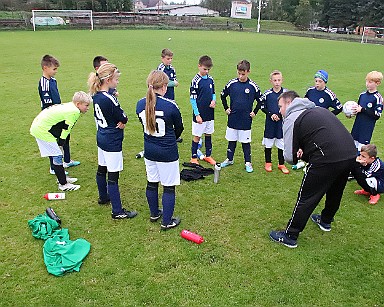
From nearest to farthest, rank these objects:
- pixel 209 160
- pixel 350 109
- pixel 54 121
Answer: pixel 54 121 → pixel 350 109 → pixel 209 160

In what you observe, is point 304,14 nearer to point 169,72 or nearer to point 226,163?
point 169,72

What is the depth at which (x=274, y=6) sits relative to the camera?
89.1 metres

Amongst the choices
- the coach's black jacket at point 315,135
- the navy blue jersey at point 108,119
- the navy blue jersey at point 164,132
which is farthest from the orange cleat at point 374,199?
the navy blue jersey at point 108,119

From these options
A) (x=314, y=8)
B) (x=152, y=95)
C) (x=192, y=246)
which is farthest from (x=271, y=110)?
(x=314, y=8)

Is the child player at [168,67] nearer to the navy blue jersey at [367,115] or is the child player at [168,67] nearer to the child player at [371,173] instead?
the navy blue jersey at [367,115]

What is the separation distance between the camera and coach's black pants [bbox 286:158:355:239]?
4.39 meters

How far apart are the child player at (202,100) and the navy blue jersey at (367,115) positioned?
2826 millimetres

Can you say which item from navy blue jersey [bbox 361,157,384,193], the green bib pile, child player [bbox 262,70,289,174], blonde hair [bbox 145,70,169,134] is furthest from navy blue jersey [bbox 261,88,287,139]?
the green bib pile

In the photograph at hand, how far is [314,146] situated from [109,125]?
275cm

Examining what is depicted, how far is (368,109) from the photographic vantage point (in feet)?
21.8

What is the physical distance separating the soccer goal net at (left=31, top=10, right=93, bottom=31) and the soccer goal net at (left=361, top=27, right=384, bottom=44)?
119ft

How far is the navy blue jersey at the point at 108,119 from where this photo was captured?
4840mm

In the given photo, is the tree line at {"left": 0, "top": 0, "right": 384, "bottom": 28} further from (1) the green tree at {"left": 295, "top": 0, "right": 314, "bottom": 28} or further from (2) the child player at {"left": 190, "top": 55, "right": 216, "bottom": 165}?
(2) the child player at {"left": 190, "top": 55, "right": 216, "bottom": 165}

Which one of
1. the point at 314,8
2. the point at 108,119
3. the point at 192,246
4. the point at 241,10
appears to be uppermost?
the point at 314,8
